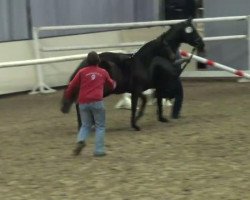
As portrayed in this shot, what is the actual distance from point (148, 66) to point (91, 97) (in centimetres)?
229

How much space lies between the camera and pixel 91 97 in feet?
26.0

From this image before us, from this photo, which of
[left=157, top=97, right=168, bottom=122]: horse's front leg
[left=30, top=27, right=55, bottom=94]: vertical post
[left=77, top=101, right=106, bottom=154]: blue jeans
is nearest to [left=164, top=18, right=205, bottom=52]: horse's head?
[left=157, top=97, right=168, bottom=122]: horse's front leg

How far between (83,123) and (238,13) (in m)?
9.69

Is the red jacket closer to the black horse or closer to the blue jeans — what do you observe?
the blue jeans

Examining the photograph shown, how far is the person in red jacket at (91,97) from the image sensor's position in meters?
7.96

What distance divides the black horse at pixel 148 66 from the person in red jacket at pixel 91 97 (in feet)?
5.02

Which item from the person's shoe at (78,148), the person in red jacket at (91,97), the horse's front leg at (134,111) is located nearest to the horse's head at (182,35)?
the horse's front leg at (134,111)

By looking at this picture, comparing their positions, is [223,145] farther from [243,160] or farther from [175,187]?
[175,187]

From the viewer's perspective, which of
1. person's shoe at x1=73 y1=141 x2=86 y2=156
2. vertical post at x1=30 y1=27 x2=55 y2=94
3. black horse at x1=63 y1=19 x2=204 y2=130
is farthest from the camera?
vertical post at x1=30 y1=27 x2=55 y2=94

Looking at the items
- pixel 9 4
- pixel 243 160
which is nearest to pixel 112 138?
pixel 243 160

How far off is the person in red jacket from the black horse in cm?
153

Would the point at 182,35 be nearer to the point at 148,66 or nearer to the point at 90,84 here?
the point at 148,66

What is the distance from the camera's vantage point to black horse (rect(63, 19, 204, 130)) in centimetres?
979

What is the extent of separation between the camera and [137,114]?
1025cm
